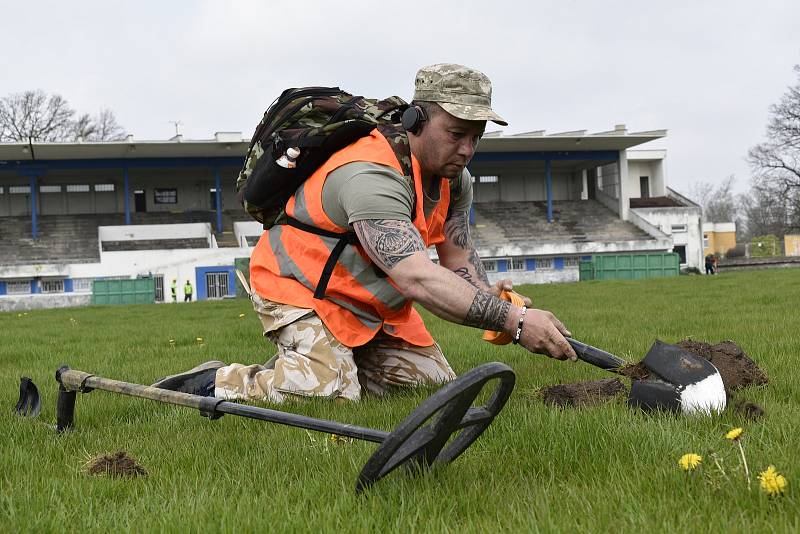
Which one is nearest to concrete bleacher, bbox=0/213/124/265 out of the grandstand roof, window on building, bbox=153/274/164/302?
window on building, bbox=153/274/164/302

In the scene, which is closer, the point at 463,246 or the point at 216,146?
the point at 463,246

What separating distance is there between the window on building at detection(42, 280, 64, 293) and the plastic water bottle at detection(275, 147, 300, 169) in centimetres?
3552

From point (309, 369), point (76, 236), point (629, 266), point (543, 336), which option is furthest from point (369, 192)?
point (76, 236)

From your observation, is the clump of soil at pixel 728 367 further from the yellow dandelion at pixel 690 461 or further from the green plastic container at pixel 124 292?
the green plastic container at pixel 124 292

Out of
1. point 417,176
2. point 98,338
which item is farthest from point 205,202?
point 417,176

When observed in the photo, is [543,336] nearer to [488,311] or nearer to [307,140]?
[488,311]

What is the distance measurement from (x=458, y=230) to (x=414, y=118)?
1.18 meters

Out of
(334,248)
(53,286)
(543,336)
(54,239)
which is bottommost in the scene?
(53,286)

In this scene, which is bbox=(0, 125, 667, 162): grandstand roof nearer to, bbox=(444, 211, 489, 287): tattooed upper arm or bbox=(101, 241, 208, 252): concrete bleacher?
bbox=(101, 241, 208, 252): concrete bleacher

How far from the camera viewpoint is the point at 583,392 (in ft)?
11.8

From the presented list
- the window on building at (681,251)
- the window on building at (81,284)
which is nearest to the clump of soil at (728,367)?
the window on building at (81,284)

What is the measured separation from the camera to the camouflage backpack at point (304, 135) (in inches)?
153

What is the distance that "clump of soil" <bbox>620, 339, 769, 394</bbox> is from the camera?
354 centimetres

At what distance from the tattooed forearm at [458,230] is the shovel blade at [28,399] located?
2.50 m
